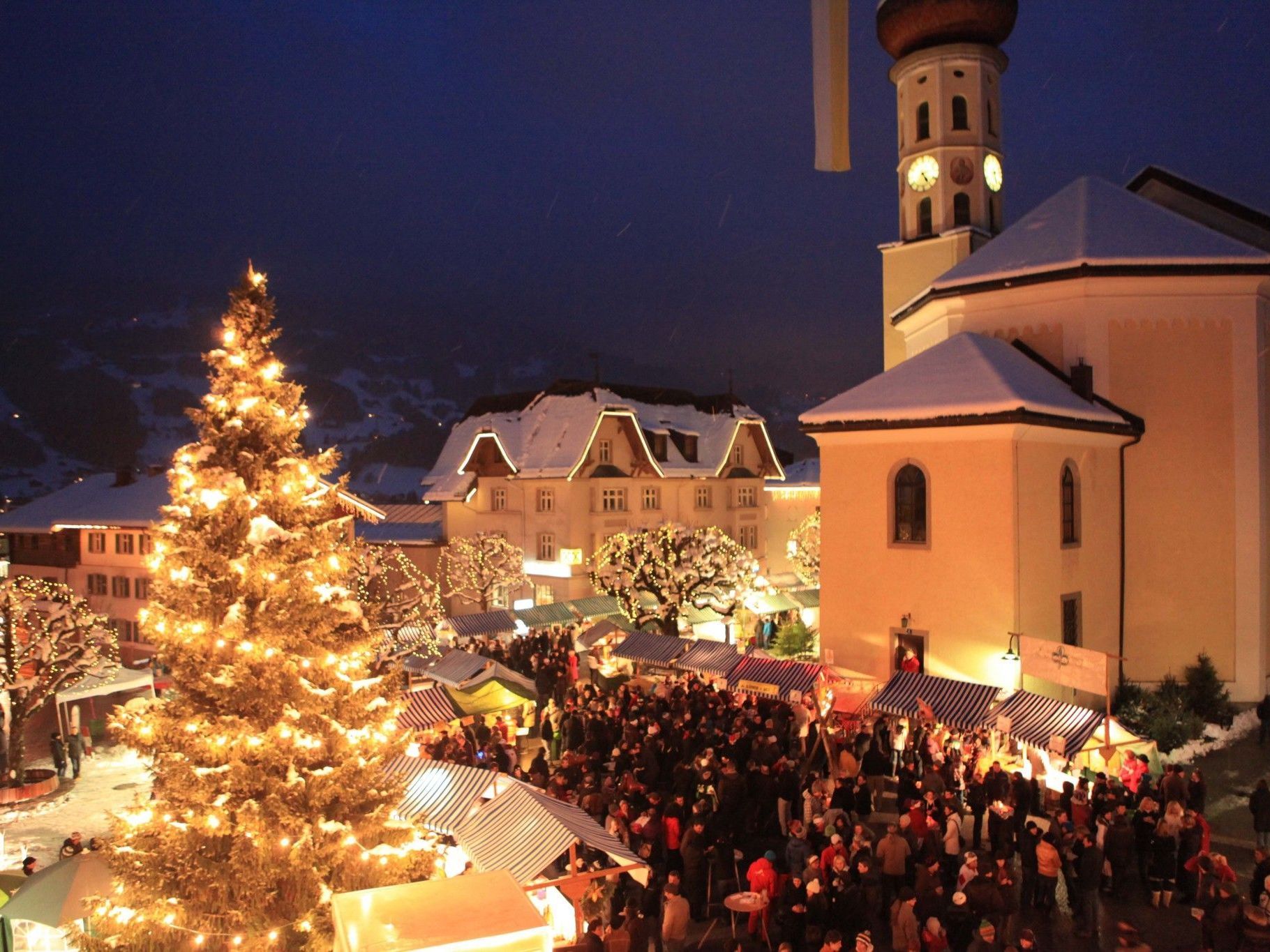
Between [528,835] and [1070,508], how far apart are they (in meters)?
13.9

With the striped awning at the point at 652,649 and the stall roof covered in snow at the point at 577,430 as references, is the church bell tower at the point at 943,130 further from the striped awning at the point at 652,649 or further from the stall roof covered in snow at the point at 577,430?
the striped awning at the point at 652,649

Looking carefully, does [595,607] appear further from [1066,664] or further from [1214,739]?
[1214,739]

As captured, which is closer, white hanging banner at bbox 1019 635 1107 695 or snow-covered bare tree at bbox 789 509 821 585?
white hanging banner at bbox 1019 635 1107 695

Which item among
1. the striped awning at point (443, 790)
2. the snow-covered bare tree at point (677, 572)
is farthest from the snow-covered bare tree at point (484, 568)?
the striped awning at point (443, 790)

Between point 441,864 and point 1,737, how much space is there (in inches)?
581

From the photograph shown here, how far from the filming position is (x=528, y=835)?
1020cm

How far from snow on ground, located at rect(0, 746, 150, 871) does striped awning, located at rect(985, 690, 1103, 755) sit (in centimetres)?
1309

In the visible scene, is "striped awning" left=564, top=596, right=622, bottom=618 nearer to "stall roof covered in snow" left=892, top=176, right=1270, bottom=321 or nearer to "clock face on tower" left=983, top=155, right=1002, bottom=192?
"stall roof covered in snow" left=892, top=176, right=1270, bottom=321

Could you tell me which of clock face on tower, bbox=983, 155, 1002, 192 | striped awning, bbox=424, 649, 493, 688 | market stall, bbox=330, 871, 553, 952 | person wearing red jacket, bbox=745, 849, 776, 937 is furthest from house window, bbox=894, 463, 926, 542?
clock face on tower, bbox=983, 155, 1002, 192

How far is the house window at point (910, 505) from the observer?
18688mm

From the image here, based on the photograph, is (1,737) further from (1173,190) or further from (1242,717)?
(1173,190)

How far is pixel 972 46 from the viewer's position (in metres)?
29.4

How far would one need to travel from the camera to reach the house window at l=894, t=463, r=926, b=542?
1869 cm

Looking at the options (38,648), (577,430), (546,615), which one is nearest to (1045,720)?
(546,615)
